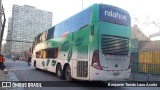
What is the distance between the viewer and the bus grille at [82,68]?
10930mm

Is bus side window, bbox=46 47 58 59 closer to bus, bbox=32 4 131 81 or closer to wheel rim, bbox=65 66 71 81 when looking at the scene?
wheel rim, bbox=65 66 71 81

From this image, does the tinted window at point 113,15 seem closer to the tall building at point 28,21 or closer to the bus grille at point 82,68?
the bus grille at point 82,68

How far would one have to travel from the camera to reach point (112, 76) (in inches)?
428

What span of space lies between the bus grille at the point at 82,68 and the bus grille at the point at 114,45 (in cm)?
106

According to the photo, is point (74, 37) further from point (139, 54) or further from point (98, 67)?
point (139, 54)

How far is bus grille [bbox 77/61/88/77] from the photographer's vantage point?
10930mm

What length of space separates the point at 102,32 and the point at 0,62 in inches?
435

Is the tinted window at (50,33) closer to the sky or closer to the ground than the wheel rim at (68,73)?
closer to the sky

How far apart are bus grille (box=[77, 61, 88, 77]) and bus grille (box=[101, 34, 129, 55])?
3.48 feet

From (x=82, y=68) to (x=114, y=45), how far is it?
1812 millimetres

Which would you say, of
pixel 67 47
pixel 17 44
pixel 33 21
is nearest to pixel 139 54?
pixel 67 47

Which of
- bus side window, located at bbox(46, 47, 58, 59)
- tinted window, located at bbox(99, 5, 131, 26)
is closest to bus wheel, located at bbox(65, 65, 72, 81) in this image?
bus side window, located at bbox(46, 47, 58, 59)

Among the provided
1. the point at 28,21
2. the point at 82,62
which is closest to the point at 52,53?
the point at 82,62

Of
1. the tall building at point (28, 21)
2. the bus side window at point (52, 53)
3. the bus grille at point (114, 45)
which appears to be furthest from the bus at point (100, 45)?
the tall building at point (28, 21)
